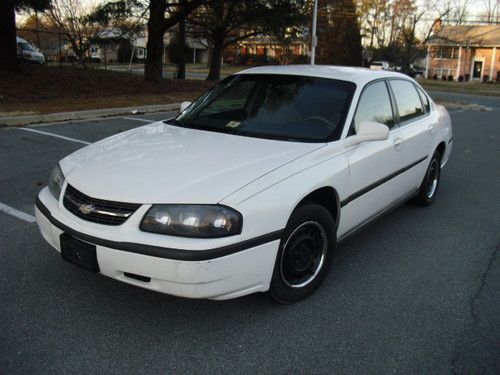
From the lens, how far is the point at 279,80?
4434mm

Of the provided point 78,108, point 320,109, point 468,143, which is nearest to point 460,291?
point 320,109

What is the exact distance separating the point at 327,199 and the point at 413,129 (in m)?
1.83

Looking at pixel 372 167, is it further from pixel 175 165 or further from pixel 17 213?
pixel 17 213

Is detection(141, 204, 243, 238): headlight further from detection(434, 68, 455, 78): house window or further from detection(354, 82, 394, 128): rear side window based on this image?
detection(434, 68, 455, 78): house window

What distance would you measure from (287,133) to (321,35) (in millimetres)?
38874

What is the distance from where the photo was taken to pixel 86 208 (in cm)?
301

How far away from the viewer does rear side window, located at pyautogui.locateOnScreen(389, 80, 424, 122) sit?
4.89 m

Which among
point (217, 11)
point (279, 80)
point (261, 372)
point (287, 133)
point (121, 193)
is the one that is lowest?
point (261, 372)

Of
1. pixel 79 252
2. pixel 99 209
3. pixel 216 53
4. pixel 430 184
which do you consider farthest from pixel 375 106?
pixel 216 53

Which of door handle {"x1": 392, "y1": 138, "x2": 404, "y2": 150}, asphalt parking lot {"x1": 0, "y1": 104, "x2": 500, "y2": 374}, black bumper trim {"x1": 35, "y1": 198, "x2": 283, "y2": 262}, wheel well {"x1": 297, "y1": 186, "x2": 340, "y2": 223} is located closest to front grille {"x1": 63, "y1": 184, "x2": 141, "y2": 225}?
black bumper trim {"x1": 35, "y1": 198, "x2": 283, "y2": 262}

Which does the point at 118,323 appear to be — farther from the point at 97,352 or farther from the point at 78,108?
the point at 78,108

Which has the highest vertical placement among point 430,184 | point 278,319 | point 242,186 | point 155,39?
point 155,39

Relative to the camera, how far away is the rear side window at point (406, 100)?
4.89 meters

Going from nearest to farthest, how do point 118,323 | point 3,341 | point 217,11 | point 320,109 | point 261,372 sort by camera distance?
point 261,372 → point 3,341 → point 118,323 → point 320,109 → point 217,11
